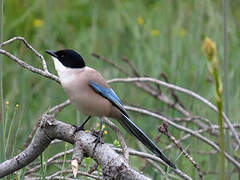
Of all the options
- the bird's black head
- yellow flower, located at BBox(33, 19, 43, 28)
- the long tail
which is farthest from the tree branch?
yellow flower, located at BBox(33, 19, 43, 28)

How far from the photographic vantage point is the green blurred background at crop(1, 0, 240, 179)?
15.7 ft

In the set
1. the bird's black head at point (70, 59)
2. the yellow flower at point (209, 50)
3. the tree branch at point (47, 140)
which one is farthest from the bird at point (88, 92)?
the yellow flower at point (209, 50)

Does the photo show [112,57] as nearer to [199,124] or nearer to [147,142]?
[199,124]

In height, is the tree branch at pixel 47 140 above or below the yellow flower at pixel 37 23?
above

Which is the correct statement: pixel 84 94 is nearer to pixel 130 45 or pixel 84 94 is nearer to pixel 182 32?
pixel 130 45

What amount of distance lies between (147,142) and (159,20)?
4473mm

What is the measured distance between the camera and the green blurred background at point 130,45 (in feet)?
15.7

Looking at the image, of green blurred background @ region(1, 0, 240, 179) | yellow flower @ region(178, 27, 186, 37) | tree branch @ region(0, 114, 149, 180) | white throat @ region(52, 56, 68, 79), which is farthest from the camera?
yellow flower @ region(178, 27, 186, 37)

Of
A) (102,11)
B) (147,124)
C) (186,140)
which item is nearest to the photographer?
(186,140)

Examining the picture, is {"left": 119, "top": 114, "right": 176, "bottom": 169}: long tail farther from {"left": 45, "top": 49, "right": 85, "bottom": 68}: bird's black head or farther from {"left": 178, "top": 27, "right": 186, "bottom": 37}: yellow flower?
{"left": 178, "top": 27, "right": 186, "bottom": 37}: yellow flower

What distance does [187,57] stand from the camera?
19.0 ft

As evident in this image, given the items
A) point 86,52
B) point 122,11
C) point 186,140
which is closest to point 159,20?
point 122,11

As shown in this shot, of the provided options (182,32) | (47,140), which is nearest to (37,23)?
(182,32)

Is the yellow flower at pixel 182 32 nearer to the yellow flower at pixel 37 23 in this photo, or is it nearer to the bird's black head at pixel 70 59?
the yellow flower at pixel 37 23
